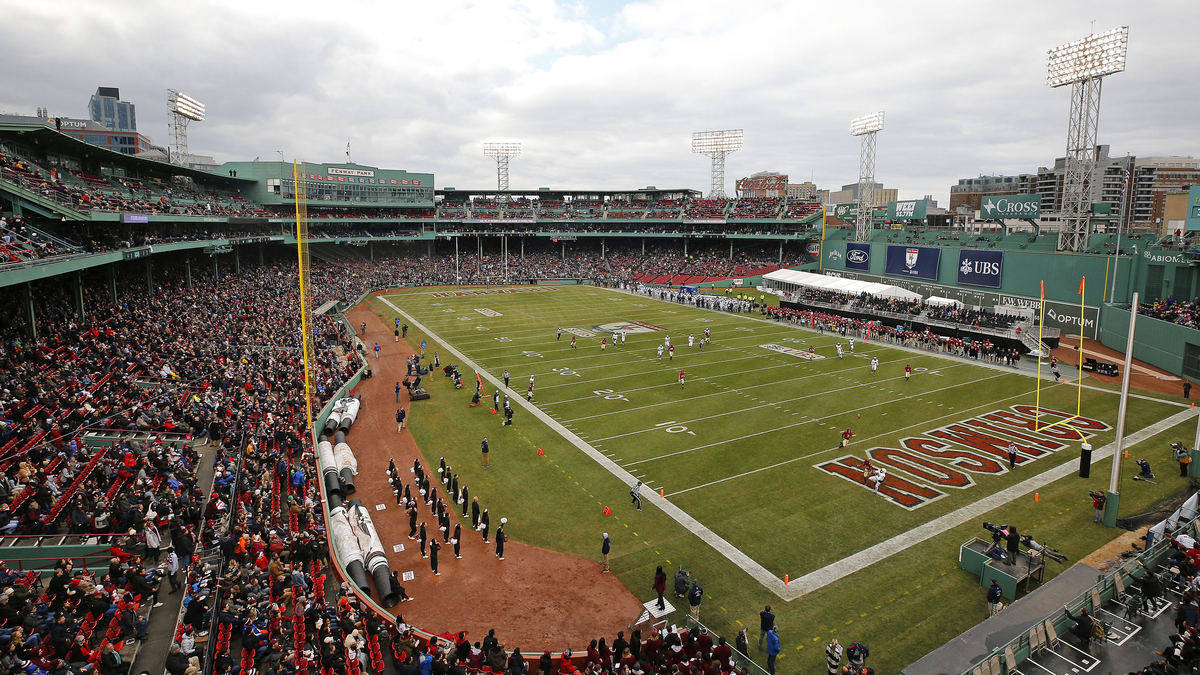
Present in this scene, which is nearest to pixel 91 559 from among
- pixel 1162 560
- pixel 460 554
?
pixel 460 554

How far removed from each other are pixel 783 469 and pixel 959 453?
23.0ft

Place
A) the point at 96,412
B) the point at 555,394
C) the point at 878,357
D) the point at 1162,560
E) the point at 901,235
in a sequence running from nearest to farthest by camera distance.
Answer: the point at 1162,560
the point at 96,412
the point at 555,394
the point at 878,357
the point at 901,235

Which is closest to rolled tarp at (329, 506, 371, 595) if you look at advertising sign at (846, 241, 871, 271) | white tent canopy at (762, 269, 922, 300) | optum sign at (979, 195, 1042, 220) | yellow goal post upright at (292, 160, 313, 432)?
yellow goal post upright at (292, 160, 313, 432)

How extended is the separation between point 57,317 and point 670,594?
27886 mm

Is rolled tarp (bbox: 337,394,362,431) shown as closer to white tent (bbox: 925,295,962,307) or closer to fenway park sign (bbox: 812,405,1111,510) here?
fenway park sign (bbox: 812,405,1111,510)

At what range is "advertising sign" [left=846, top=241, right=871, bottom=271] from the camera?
6353cm

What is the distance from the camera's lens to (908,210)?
6450 centimetres

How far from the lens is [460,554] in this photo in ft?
55.8

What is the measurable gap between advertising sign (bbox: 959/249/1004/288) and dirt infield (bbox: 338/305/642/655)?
46360mm

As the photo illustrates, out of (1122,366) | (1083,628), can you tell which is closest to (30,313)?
(1083,628)

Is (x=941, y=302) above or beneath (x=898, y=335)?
above

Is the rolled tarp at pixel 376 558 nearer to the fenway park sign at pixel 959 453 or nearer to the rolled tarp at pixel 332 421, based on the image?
the rolled tarp at pixel 332 421

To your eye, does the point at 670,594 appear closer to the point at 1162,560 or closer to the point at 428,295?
the point at 1162,560

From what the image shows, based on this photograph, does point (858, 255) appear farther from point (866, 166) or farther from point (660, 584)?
point (660, 584)
